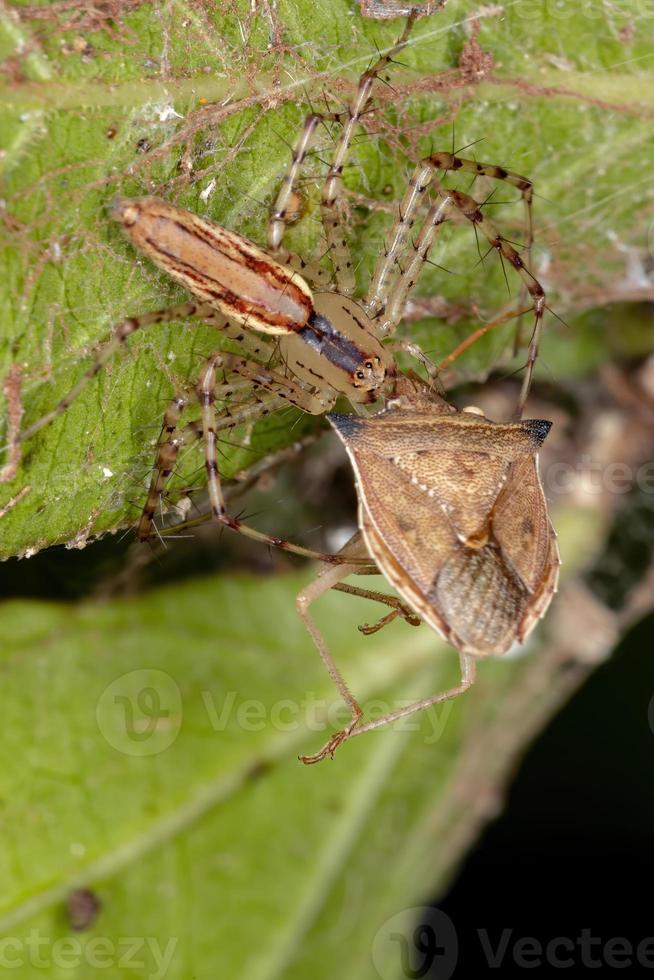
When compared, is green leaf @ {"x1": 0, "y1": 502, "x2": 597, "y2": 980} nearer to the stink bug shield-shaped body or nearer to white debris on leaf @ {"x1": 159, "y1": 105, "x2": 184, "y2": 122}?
the stink bug shield-shaped body

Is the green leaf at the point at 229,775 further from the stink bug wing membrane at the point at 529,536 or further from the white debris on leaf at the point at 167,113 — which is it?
the white debris on leaf at the point at 167,113

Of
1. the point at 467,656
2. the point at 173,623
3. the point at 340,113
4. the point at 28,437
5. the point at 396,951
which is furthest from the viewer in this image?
the point at 396,951

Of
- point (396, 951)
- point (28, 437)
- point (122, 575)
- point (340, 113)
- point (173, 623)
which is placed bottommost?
point (396, 951)

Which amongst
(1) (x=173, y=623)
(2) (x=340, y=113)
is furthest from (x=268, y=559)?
(2) (x=340, y=113)

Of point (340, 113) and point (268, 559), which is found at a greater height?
point (340, 113)

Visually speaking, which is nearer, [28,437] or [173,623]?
[28,437]

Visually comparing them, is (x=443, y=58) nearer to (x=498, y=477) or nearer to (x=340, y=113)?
(x=340, y=113)

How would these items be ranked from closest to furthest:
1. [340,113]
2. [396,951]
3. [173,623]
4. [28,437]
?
[28,437] < [340,113] < [173,623] < [396,951]
